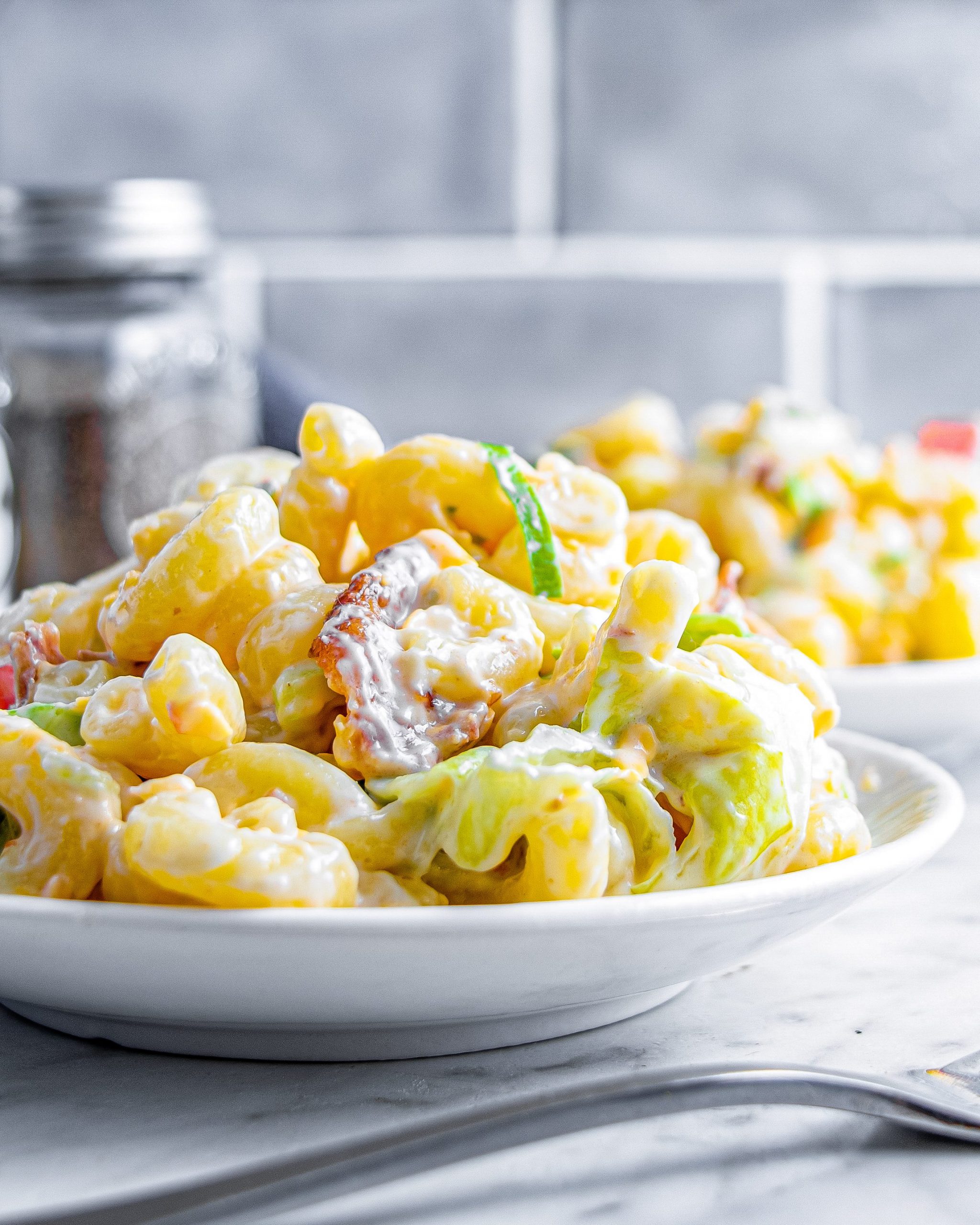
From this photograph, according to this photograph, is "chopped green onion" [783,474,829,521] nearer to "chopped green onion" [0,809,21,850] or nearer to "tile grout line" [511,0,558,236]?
"chopped green onion" [0,809,21,850]

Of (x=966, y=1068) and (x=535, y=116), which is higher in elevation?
(x=535, y=116)

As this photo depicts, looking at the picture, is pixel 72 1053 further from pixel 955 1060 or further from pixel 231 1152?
pixel 955 1060

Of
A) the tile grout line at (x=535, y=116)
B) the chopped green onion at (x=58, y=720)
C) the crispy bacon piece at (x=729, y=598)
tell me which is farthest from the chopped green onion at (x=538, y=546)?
the tile grout line at (x=535, y=116)

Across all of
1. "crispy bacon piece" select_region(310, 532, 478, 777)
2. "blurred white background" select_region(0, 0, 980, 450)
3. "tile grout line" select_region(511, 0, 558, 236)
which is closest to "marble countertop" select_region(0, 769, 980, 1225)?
"crispy bacon piece" select_region(310, 532, 478, 777)

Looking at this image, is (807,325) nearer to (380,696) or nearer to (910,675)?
(910,675)

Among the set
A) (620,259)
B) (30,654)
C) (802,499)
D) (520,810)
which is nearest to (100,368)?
(802,499)

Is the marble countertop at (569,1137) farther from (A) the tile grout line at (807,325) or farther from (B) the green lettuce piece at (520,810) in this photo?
(A) the tile grout line at (807,325)
